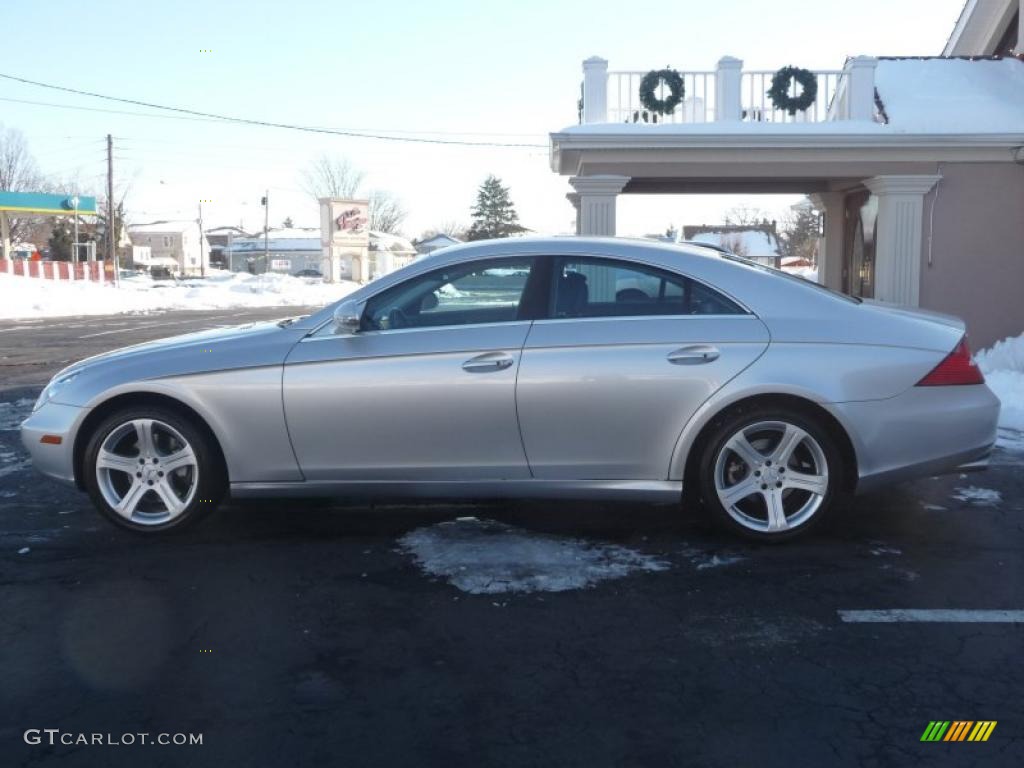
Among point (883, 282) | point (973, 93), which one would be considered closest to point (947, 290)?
point (883, 282)

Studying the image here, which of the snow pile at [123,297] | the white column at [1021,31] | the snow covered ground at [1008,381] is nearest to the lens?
the snow covered ground at [1008,381]

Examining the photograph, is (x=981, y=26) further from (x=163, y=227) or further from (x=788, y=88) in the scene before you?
(x=163, y=227)

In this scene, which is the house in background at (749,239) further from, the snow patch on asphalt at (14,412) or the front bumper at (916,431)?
the front bumper at (916,431)

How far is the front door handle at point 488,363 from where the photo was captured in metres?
4.96

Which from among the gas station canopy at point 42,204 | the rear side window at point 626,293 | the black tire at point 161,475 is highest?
the gas station canopy at point 42,204

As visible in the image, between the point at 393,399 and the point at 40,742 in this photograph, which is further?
the point at 393,399

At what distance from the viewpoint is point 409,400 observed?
4.98 metres

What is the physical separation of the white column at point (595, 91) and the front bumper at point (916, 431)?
8.97 meters

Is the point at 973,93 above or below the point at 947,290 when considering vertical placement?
above

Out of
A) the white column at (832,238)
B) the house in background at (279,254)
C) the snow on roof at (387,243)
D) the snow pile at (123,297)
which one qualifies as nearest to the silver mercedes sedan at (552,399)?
the white column at (832,238)

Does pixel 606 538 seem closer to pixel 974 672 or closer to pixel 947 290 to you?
pixel 974 672

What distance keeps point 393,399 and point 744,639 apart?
6.67ft

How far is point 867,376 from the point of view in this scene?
16.2 ft

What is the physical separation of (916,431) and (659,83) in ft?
30.3
